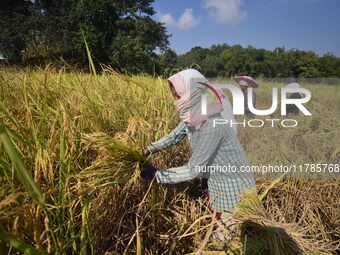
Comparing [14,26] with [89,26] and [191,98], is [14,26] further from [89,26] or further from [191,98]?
[191,98]

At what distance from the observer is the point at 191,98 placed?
59.2 inches

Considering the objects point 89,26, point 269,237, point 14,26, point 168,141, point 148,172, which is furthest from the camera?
point 89,26

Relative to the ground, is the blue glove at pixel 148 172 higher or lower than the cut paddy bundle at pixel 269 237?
higher

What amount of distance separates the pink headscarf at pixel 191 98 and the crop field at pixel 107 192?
189mm

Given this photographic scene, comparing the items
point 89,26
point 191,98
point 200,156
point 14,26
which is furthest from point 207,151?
point 89,26

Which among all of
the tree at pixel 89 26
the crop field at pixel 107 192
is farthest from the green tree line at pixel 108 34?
the crop field at pixel 107 192

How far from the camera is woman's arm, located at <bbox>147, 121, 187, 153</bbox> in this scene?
5.19 ft

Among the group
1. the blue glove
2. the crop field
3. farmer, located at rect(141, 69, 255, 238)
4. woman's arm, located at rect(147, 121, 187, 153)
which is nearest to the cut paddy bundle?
the crop field

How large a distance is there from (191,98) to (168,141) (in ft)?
0.95

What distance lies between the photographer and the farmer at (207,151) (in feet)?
4.81

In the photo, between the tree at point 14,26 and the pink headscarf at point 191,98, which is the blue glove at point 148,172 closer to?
the pink headscarf at point 191,98

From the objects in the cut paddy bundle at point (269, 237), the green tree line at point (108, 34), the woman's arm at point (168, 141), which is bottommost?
the cut paddy bundle at point (269, 237)

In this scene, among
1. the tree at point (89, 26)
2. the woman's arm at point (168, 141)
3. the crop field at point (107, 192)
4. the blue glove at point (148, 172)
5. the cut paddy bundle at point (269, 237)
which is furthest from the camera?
the tree at point (89, 26)

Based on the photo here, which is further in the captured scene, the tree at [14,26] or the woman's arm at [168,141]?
the tree at [14,26]
